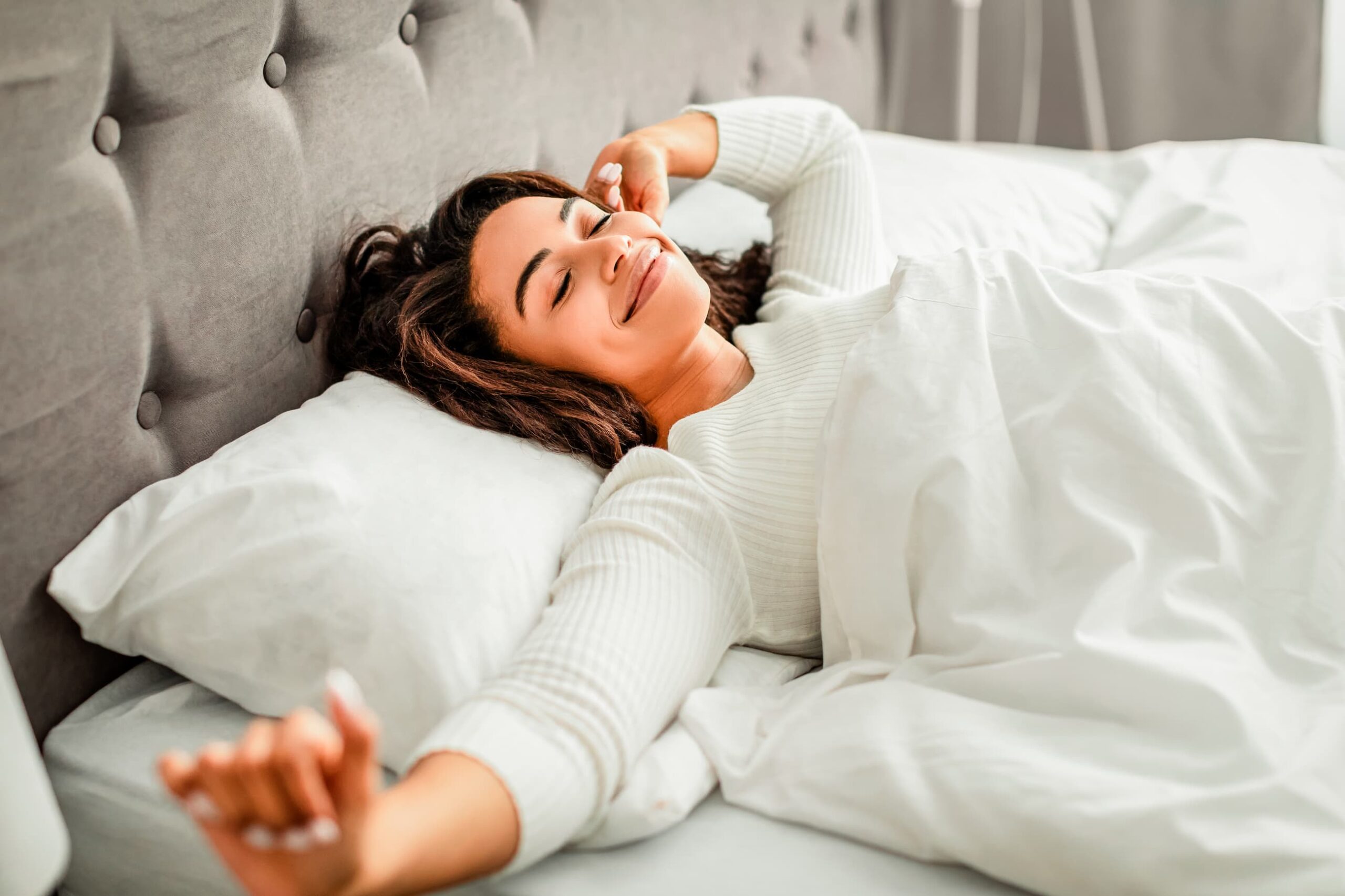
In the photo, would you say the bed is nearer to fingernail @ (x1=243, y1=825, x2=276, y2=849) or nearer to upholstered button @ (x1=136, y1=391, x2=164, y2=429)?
upholstered button @ (x1=136, y1=391, x2=164, y2=429)

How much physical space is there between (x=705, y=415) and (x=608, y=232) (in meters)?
0.26

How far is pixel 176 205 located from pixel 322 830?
2.19 ft

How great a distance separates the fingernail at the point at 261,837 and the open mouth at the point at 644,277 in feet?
2.35

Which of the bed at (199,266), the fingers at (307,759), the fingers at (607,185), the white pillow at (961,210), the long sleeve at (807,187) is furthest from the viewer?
the white pillow at (961,210)

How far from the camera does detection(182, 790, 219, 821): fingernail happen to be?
521 millimetres

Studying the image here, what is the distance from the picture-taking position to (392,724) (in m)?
0.84

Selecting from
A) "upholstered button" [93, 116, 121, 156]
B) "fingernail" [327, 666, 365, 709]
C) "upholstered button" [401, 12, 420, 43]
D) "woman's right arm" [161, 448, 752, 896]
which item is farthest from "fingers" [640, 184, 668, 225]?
"fingernail" [327, 666, 365, 709]

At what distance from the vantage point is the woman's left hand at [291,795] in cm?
51

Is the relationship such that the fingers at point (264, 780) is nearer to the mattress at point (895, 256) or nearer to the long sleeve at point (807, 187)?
the mattress at point (895, 256)

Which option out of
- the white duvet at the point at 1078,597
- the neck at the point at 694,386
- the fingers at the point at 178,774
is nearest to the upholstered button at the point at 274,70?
the neck at the point at 694,386

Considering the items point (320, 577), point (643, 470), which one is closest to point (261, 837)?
point (320, 577)

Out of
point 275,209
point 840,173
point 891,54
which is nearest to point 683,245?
point 840,173

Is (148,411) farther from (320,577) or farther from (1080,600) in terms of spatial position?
(1080,600)

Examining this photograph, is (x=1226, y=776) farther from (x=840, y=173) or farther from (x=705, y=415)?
(x=840, y=173)
